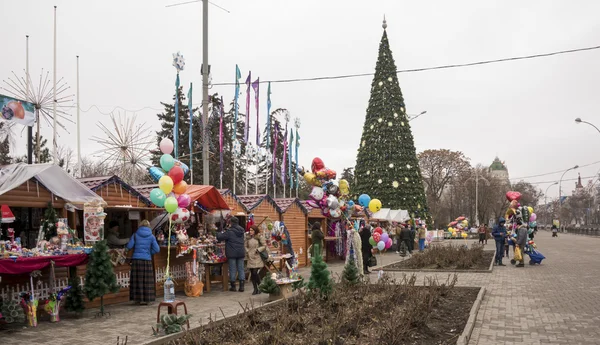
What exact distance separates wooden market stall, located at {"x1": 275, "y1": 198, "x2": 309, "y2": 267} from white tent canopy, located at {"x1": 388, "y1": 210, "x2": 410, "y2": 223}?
10.9m

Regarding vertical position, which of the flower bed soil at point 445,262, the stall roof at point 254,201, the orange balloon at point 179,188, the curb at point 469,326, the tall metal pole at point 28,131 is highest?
the tall metal pole at point 28,131

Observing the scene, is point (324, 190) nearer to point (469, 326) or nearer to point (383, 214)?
point (469, 326)

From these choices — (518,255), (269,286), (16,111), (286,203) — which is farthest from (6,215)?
(518,255)

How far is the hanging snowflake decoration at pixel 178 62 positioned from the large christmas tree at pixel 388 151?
64.2ft

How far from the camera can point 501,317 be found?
8969 millimetres

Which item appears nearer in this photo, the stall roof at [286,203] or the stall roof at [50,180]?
the stall roof at [50,180]

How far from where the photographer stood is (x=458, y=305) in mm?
9742

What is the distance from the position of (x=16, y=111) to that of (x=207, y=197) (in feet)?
17.2

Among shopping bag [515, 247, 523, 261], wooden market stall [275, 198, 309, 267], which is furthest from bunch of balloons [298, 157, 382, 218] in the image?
shopping bag [515, 247, 523, 261]

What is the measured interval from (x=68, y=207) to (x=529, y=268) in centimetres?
1546

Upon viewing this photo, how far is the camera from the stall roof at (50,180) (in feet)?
29.1

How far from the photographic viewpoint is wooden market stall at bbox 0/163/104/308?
333 inches

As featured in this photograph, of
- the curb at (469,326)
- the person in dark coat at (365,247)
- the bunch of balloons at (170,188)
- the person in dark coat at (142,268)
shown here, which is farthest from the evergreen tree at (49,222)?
the person in dark coat at (365,247)

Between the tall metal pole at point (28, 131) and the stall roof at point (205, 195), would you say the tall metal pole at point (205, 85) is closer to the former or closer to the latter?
the stall roof at point (205, 195)
